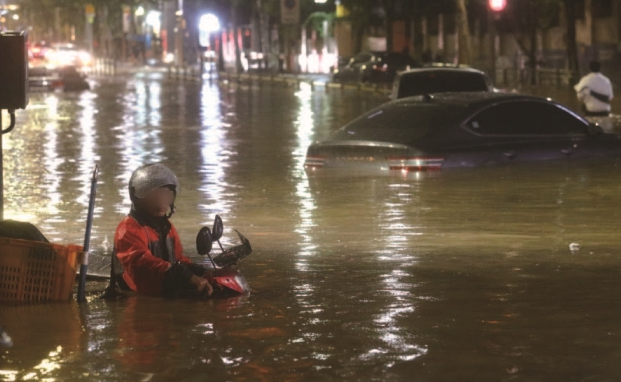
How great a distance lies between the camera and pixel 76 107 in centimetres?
4031

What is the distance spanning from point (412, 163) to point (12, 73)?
8.62 meters

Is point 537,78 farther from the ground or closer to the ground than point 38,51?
closer to the ground

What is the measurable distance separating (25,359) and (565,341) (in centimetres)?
297

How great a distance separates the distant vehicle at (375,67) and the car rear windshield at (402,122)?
3636 centimetres

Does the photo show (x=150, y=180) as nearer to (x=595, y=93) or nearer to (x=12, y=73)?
(x=12, y=73)

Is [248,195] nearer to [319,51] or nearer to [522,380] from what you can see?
[522,380]

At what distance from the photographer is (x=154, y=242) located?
954cm

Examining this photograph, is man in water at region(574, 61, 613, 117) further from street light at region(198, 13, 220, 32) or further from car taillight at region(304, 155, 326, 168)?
street light at region(198, 13, 220, 32)

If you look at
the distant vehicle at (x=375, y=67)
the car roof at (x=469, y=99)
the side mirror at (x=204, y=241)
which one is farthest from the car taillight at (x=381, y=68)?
the side mirror at (x=204, y=241)

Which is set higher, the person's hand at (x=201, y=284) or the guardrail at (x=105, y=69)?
the guardrail at (x=105, y=69)

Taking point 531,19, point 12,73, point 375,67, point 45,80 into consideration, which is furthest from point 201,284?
point 375,67

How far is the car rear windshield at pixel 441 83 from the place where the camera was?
965 inches

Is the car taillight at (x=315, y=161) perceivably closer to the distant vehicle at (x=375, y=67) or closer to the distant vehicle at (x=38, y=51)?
the distant vehicle at (x=375, y=67)

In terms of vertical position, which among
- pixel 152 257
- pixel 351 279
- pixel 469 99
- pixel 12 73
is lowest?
pixel 351 279
